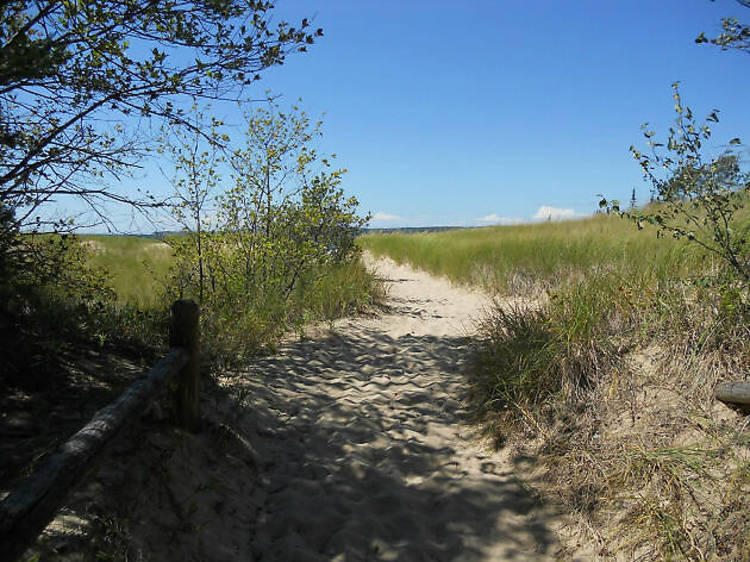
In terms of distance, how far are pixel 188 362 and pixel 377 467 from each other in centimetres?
162

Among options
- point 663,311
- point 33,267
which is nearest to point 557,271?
point 663,311

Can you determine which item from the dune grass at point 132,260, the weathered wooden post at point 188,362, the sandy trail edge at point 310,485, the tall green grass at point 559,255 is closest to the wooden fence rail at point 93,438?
the weathered wooden post at point 188,362

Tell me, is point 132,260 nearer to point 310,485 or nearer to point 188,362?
point 188,362

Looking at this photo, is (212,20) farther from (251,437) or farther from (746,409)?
(746,409)

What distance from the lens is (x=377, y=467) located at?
140 inches

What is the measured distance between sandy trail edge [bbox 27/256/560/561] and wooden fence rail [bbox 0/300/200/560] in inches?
15.2

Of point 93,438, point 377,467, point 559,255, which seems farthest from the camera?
point 559,255

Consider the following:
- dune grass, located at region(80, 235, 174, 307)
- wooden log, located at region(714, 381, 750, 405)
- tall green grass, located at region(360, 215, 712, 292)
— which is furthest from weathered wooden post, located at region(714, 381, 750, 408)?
dune grass, located at region(80, 235, 174, 307)

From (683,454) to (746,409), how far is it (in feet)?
1.84

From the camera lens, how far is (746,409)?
112 inches

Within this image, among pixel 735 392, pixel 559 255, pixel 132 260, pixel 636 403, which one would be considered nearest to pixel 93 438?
pixel 636 403

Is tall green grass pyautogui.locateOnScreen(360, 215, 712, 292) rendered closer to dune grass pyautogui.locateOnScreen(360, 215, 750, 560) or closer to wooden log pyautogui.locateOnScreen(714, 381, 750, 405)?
dune grass pyautogui.locateOnScreen(360, 215, 750, 560)

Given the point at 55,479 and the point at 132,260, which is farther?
the point at 132,260

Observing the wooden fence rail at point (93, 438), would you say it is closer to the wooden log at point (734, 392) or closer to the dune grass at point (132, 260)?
the wooden log at point (734, 392)
